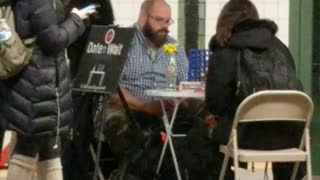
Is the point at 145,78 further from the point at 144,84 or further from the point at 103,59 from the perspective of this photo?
the point at 103,59

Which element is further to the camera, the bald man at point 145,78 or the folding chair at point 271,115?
the bald man at point 145,78

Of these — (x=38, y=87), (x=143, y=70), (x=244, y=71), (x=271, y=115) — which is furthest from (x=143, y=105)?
(x=38, y=87)

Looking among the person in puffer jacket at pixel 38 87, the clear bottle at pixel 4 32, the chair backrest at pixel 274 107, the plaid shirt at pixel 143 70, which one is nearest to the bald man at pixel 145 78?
Result: the plaid shirt at pixel 143 70

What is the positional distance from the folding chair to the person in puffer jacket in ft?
3.43

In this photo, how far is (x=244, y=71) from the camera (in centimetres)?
588

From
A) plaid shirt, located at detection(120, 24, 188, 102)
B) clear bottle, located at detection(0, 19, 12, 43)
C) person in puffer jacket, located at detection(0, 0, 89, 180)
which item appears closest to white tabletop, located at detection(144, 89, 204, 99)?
plaid shirt, located at detection(120, 24, 188, 102)

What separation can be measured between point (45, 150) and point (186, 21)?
2787 mm

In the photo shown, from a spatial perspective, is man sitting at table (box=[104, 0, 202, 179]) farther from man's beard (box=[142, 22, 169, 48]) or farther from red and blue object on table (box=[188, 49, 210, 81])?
red and blue object on table (box=[188, 49, 210, 81])

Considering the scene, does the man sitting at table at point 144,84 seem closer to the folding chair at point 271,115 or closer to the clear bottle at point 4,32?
the folding chair at point 271,115

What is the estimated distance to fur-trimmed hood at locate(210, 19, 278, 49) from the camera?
19.4 ft

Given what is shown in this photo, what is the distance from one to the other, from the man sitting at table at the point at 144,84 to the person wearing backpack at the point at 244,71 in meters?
0.76

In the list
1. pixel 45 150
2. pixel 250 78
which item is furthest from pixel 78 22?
pixel 250 78

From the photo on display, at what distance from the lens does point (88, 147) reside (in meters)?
6.75

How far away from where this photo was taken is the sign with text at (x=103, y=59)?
250 inches
